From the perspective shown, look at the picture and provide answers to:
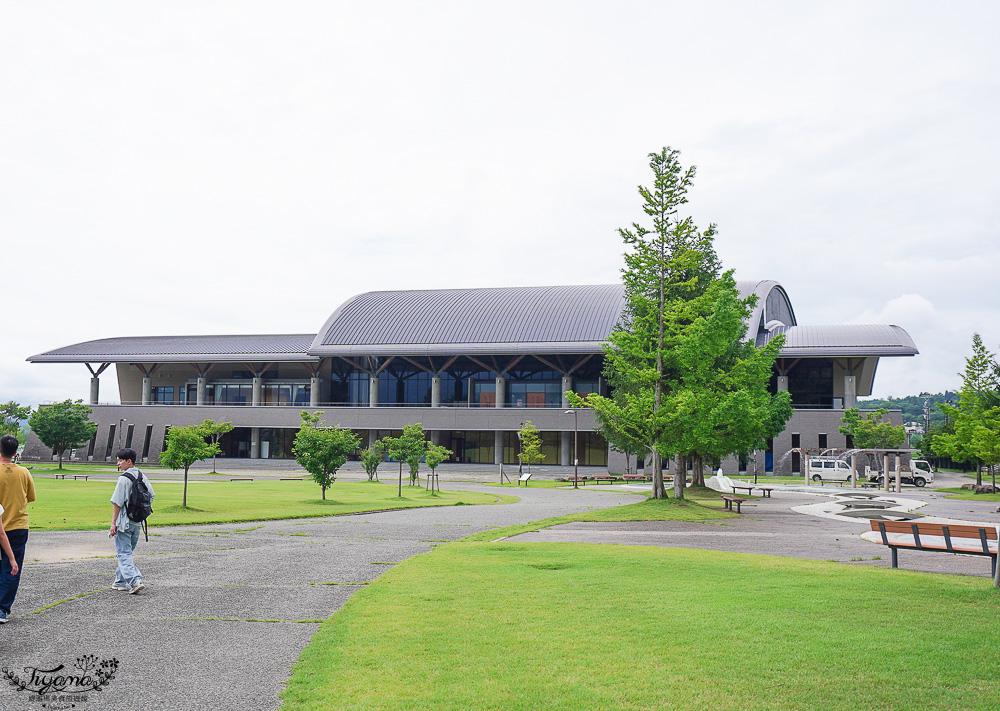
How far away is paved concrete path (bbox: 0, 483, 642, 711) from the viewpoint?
6.96 metres

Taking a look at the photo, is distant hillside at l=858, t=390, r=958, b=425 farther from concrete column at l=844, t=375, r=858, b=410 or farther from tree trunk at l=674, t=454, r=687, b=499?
tree trunk at l=674, t=454, r=687, b=499

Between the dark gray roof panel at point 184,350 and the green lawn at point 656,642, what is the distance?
6598 centimetres

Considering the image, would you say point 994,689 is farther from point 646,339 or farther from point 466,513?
point 646,339

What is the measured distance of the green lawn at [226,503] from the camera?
20.7m

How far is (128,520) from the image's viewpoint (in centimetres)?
1085

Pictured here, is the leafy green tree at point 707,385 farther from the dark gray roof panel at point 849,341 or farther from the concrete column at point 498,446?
the concrete column at point 498,446

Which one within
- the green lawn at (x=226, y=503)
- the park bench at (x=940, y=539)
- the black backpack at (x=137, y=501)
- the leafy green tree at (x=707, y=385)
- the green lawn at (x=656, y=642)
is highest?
the leafy green tree at (x=707, y=385)

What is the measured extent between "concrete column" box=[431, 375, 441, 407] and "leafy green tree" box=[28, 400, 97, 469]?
28.3m

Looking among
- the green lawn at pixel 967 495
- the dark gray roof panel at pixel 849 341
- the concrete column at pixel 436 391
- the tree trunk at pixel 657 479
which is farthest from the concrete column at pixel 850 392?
the tree trunk at pixel 657 479

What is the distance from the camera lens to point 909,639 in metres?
8.21

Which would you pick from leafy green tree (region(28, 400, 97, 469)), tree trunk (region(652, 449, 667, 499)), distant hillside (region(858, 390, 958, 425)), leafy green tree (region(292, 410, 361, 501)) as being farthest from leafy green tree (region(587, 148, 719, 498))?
distant hillside (region(858, 390, 958, 425))

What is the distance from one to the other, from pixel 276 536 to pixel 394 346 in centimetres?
5297

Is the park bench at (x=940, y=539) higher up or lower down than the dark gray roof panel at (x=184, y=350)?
lower down

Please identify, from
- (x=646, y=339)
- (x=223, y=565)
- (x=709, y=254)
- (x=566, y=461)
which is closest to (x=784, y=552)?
(x=223, y=565)
